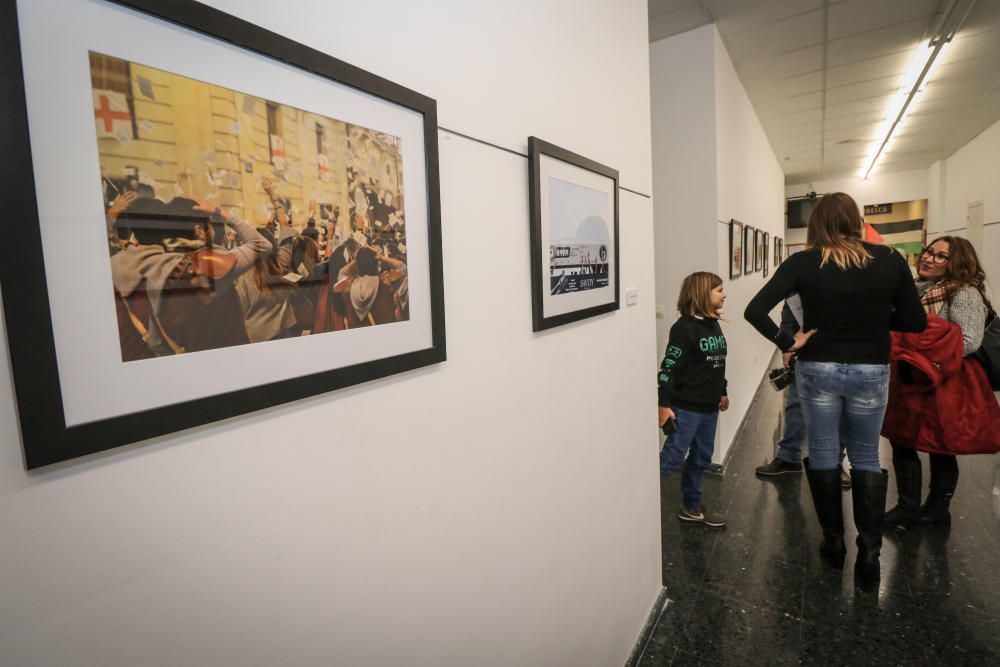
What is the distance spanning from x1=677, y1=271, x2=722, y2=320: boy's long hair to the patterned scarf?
3.32 feet

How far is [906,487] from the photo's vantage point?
9.54ft

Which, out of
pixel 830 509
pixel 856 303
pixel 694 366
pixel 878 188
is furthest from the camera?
pixel 878 188

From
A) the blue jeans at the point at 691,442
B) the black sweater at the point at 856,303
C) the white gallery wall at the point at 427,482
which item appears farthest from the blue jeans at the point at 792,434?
the white gallery wall at the point at 427,482

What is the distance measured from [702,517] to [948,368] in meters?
1.48

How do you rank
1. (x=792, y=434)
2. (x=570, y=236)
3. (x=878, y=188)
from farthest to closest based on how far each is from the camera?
(x=878, y=188) → (x=792, y=434) → (x=570, y=236)

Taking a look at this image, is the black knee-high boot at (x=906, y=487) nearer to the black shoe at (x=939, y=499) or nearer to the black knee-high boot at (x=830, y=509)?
the black shoe at (x=939, y=499)

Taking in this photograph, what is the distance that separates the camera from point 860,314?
2.24 m

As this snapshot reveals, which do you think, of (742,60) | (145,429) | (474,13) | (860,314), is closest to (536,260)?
(474,13)

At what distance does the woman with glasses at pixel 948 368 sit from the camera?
2.54 meters

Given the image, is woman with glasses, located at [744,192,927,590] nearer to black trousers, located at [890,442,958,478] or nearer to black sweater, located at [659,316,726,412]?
black sweater, located at [659,316,726,412]

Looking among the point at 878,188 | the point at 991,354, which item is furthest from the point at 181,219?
the point at 878,188

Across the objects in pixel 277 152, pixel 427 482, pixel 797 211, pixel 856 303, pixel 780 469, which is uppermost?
pixel 797 211

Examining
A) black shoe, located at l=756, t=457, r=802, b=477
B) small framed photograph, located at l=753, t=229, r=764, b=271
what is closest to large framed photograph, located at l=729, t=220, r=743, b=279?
small framed photograph, located at l=753, t=229, r=764, b=271

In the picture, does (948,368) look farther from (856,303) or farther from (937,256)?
(856,303)
